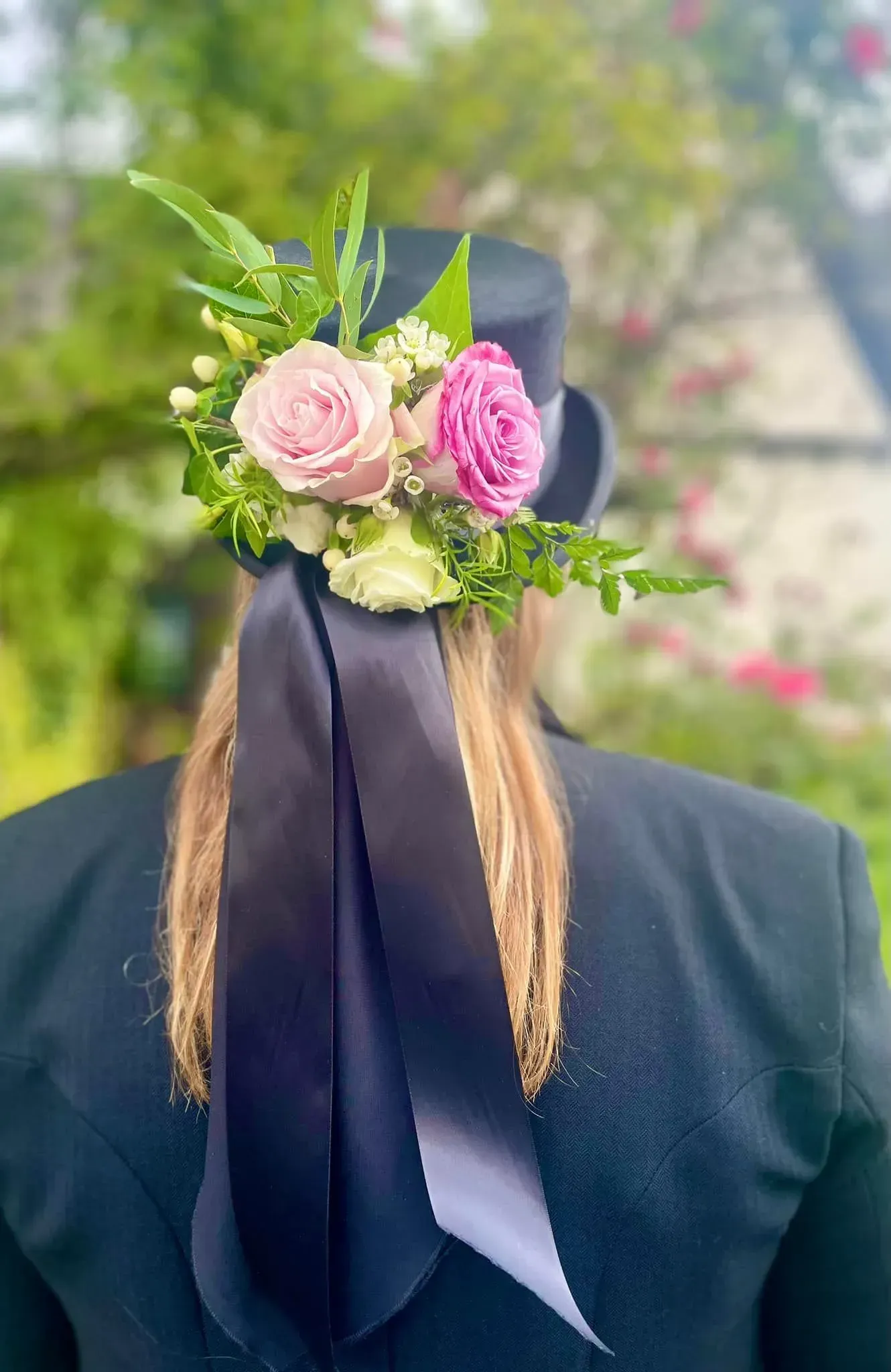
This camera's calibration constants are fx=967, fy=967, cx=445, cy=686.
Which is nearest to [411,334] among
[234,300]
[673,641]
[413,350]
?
[413,350]

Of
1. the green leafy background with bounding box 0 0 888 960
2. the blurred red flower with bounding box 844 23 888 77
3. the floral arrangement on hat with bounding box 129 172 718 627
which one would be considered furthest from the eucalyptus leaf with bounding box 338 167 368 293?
the blurred red flower with bounding box 844 23 888 77

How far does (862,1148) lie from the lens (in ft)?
2.64

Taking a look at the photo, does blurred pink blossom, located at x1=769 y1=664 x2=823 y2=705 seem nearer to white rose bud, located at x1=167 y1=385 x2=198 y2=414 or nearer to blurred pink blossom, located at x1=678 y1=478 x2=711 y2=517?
blurred pink blossom, located at x1=678 y1=478 x2=711 y2=517

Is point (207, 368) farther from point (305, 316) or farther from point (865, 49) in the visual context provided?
point (865, 49)

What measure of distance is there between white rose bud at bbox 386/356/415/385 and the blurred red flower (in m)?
2.84

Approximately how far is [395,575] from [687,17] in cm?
298

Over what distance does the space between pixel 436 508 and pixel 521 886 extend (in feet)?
0.99

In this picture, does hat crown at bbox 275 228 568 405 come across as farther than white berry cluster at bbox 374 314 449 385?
Yes

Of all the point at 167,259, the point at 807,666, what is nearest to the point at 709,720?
the point at 807,666

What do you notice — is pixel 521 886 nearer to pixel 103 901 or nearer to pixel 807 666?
pixel 103 901

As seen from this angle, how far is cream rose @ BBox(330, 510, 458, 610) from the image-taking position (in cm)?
70

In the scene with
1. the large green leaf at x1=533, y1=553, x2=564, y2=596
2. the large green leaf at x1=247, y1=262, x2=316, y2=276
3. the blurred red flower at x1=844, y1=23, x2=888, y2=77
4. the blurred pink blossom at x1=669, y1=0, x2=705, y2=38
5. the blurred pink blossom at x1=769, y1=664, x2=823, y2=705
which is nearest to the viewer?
the large green leaf at x1=247, y1=262, x2=316, y2=276

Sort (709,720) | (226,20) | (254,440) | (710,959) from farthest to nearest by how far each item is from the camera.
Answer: (709,720), (226,20), (710,959), (254,440)

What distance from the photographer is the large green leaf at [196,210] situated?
65 centimetres
